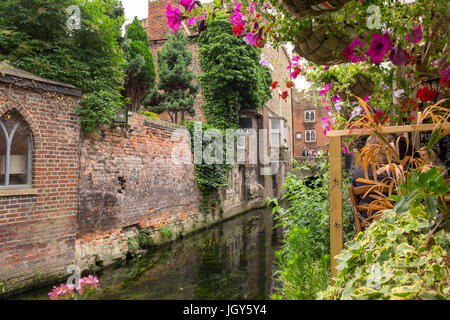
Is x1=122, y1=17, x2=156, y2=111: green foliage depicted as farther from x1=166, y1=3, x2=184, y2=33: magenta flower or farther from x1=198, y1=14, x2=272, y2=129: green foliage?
x1=166, y1=3, x2=184, y2=33: magenta flower

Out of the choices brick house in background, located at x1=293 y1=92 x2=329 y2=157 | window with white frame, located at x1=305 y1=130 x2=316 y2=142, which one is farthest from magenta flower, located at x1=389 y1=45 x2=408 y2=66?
window with white frame, located at x1=305 y1=130 x2=316 y2=142

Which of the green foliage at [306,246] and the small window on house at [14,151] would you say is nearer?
the green foliage at [306,246]

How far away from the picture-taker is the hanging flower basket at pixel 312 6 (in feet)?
5.20

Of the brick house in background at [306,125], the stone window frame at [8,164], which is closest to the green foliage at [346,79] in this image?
Answer: the stone window frame at [8,164]

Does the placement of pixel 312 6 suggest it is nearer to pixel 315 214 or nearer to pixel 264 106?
pixel 315 214

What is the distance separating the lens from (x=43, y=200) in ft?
18.4

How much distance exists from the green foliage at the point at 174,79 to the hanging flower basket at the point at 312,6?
443 inches

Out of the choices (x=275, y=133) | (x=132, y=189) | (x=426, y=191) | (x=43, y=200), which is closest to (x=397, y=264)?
(x=426, y=191)

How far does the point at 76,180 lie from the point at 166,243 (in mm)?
3685

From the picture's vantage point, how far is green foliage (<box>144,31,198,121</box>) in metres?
12.7

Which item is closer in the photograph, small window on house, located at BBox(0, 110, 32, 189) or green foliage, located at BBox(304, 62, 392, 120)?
green foliage, located at BBox(304, 62, 392, 120)

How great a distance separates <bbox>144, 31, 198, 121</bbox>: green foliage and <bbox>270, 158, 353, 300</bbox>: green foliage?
8.78m

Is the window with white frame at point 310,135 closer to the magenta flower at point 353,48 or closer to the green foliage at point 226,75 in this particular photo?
the green foliage at point 226,75

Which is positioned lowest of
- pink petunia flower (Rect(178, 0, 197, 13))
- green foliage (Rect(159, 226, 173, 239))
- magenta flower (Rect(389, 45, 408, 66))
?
green foliage (Rect(159, 226, 173, 239))
